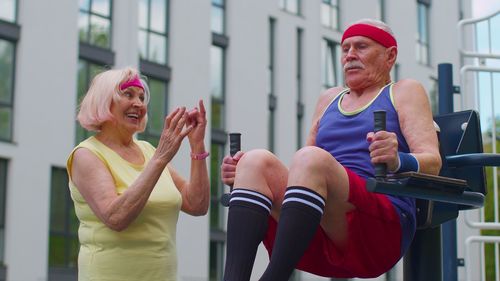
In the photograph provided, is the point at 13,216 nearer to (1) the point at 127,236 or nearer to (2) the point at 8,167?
(2) the point at 8,167

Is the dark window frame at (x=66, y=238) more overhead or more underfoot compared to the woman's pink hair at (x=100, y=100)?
more underfoot

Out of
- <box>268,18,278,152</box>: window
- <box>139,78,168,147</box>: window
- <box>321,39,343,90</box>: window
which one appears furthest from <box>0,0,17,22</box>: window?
<box>321,39,343,90</box>: window

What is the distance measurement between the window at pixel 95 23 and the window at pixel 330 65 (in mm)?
8777

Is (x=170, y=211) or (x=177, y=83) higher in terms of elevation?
(x=177, y=83)

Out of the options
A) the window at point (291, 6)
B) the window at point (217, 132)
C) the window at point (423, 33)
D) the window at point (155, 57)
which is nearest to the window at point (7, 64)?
the window at point (155, 57)

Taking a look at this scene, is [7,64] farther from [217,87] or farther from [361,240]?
[361,240]

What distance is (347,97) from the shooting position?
4344 millimetres

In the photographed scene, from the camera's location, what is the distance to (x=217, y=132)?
25.9 metres

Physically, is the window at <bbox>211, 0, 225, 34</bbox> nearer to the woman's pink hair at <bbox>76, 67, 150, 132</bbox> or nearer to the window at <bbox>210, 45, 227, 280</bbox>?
the window at <bbox>210, 45, 227, 280</bbox>

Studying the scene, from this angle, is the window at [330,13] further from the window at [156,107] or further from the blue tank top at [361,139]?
the blue tank top at [361,139]

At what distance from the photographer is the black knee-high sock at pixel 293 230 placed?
352 cm

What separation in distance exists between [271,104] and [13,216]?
9.55 m

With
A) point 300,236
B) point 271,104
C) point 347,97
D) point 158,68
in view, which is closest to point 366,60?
point 347,97

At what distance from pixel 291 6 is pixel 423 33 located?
7678 mm
